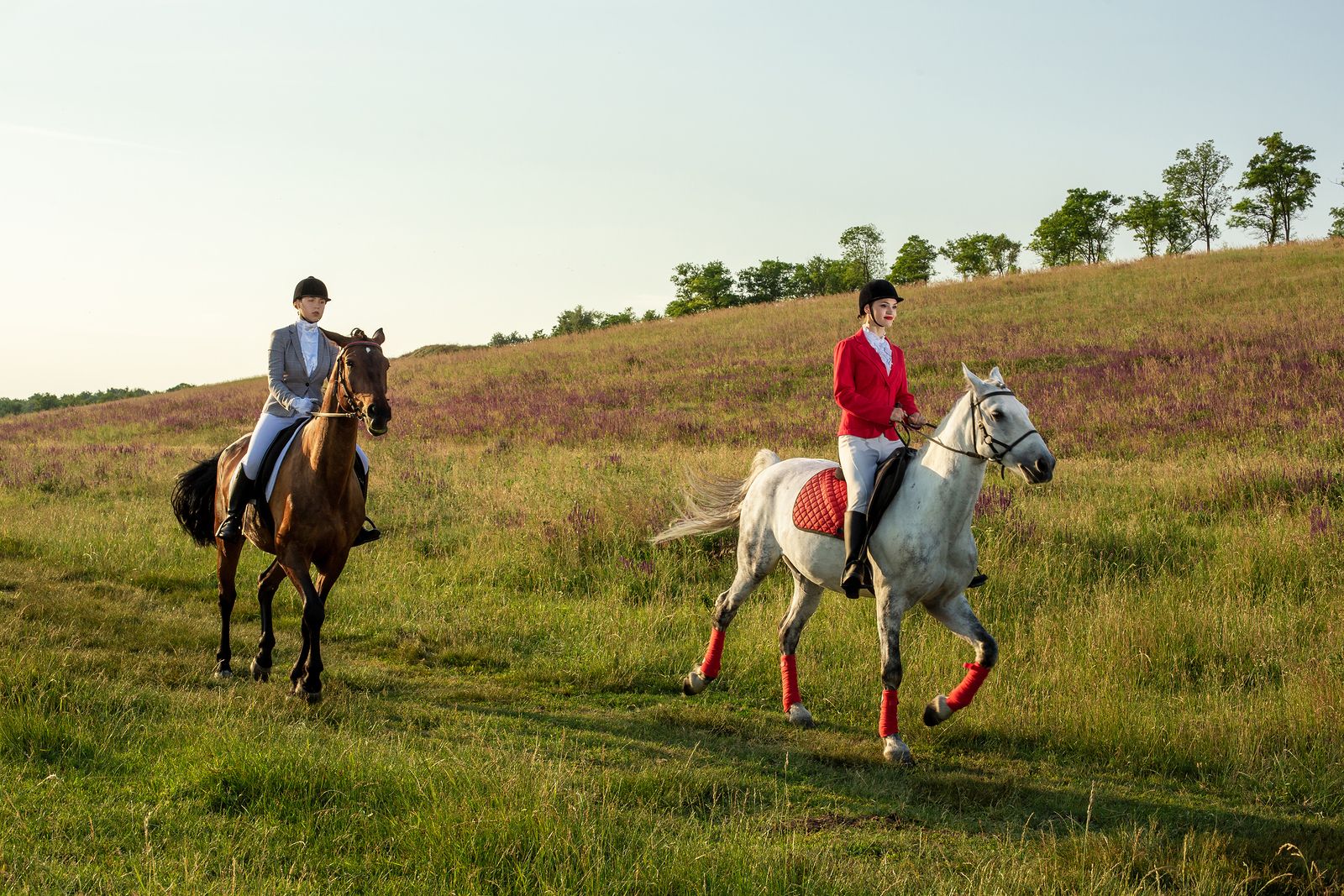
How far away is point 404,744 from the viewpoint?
566cm

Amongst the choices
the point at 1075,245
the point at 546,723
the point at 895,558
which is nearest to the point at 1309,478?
the point at 895,558

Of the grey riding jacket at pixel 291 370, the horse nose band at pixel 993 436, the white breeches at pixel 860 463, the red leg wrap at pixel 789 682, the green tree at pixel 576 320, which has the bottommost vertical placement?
the red leg wrap at pixel 789 682

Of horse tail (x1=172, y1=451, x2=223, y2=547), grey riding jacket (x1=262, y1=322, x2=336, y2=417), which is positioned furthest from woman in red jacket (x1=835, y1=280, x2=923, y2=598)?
horse tail (x1=172, y1=451, x2=223, y2=547)

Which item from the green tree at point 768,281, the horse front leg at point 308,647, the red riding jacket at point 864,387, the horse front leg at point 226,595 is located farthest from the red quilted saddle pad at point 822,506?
the green tree at point 768,281

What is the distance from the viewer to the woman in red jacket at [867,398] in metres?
6.25

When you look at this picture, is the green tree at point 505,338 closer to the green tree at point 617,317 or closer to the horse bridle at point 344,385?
the green tree at point 617,317

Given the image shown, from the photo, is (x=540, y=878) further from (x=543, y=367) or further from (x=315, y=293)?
(x=543, y=367)

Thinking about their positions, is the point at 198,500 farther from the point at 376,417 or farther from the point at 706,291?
the point at 706,291

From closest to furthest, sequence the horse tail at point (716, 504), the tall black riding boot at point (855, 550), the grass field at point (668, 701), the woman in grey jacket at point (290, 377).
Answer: the grass field at point (668, 701)
the tall black riding boot at point (855, 550)
the woman in grey jacket at point (290, 377)
the horse tail at point (716, 504)

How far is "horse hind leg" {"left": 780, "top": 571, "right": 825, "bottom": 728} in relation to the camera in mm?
6730

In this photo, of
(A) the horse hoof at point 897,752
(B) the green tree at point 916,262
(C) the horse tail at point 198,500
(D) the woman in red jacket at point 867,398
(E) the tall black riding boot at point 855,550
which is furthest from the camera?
(B) the green tree at point 916,262

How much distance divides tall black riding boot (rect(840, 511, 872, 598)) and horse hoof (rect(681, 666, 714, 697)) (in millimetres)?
1616

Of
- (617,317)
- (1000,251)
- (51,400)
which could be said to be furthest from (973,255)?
(51,400)

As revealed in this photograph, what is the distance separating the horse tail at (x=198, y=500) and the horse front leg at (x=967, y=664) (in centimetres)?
693
